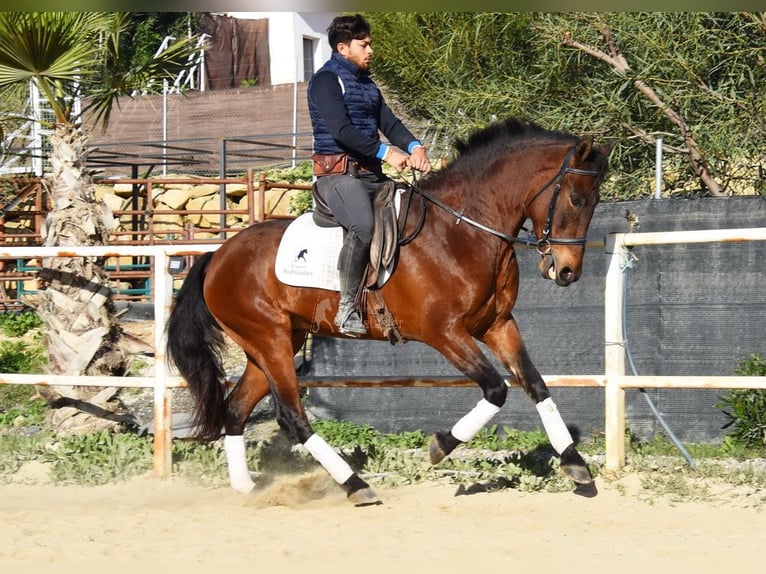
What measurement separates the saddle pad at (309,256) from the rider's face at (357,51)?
104 cm

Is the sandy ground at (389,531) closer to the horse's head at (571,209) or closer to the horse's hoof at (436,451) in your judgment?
the horse's hoof at (436,451)

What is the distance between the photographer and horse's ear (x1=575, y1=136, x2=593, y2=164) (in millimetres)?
5566

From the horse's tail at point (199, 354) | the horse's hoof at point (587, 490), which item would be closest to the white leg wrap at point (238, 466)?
the horse's tail at point (199, 354)

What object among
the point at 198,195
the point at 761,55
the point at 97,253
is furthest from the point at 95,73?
the point at 198,195

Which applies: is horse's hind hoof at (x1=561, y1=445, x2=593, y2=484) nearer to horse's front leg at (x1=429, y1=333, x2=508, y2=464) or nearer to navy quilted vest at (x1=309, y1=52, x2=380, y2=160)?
horse's front leg at (x1=429, y1=333, x2=508, y2=464)

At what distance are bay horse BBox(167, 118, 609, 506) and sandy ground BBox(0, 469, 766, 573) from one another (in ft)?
0.97

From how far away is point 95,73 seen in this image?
8523 millimetres

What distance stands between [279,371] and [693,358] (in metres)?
3.03

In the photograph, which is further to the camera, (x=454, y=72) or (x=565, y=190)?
(x=454, y=72)

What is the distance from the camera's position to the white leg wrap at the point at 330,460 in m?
6.09

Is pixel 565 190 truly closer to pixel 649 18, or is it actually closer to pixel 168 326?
pixel 168 326

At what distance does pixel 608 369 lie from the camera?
6375 mm

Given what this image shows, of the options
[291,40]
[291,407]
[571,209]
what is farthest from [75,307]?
[291,40]

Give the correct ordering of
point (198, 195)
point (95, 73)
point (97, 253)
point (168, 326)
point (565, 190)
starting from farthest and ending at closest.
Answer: point (198, 195) → point (95, 73) → point (97, 253) → point (168, 326) → point (565, 190)
